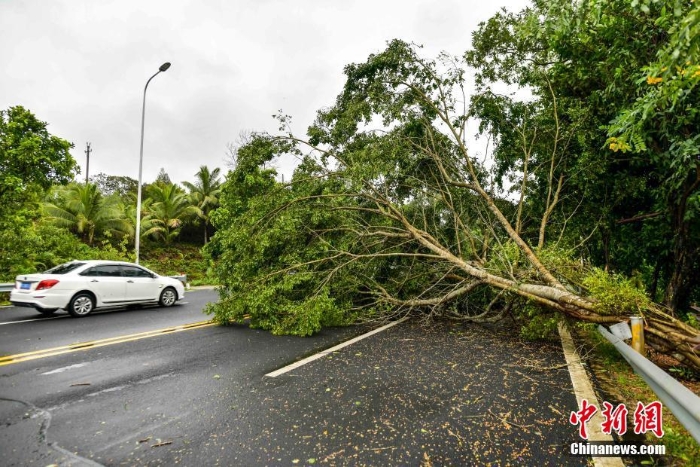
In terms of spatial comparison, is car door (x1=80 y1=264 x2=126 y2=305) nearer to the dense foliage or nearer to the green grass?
the dense foliage

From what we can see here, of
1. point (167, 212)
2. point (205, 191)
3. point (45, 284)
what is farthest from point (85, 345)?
point (205, 191)

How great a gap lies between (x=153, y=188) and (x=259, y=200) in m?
21.9

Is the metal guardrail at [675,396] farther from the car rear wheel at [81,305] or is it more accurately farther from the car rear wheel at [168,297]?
the car rear wheel at [168,297]

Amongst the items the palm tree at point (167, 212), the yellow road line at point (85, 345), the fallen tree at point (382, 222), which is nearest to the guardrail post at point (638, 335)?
the fallen tree at point (382, 222)

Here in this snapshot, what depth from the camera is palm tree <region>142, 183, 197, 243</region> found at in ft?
82.7

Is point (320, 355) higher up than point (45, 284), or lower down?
lower down

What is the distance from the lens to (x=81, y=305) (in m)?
9.07

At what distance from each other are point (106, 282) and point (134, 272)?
1059 mm

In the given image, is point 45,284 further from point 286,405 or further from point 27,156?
point 286,405

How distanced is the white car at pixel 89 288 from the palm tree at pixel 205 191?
17.2 m

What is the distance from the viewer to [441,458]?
2.79 m

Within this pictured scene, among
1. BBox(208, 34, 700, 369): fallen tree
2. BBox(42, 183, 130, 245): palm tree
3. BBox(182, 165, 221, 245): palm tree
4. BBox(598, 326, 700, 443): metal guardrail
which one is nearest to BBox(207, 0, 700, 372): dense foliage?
BBox(208, 34, 700, 369): fallen tree

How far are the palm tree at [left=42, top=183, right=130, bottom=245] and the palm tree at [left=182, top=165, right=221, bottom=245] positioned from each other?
690cm

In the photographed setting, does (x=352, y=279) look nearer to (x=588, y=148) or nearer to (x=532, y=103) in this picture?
(x=588, y=148)
